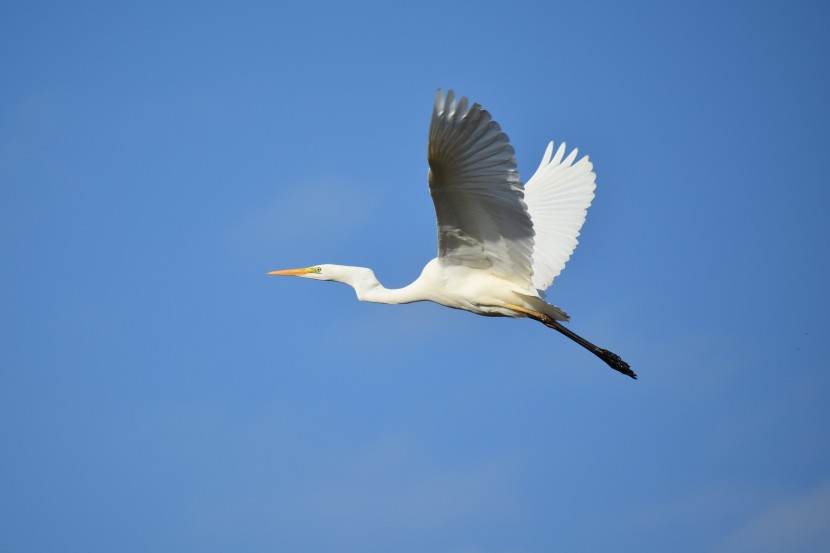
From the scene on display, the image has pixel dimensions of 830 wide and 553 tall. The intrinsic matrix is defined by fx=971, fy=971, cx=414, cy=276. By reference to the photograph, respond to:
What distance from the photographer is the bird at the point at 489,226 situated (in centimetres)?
963

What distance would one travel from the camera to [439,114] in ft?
30.5

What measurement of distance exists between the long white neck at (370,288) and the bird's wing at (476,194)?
0.94 metres

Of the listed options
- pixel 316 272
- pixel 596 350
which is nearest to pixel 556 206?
pixel 596 350

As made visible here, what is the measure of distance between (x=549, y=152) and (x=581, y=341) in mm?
3178

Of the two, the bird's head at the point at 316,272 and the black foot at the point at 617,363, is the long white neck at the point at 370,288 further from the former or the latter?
the black foot at the point at 617,363

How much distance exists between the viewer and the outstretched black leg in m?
12.2

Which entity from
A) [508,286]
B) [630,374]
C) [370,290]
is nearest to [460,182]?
[508,286]

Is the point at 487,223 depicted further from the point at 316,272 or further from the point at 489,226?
the point at 316,272

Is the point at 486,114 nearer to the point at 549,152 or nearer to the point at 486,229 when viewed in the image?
the point at 486,229

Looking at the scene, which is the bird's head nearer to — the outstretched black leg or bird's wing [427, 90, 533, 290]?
bird's wing [427, 90, 533, 290]

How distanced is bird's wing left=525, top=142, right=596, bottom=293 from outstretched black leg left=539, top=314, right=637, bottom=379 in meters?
0.89

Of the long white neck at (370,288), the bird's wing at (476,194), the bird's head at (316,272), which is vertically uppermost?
the bird's head at (316,272)

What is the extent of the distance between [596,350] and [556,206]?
7.64 ft

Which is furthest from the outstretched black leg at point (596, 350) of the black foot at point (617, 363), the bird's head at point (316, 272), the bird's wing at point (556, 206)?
the bird's head at point (316, 272)
